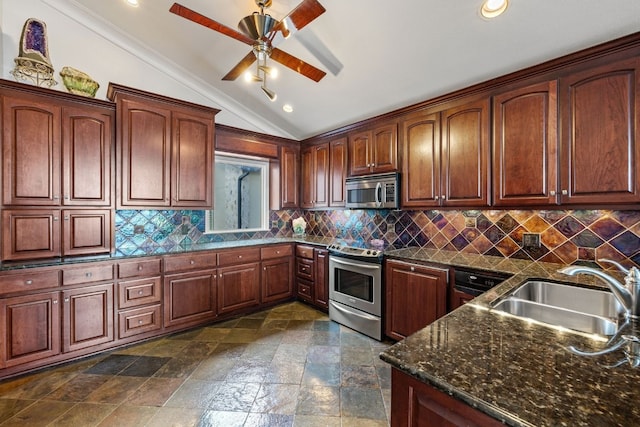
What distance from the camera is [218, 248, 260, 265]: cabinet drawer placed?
10.6 ft

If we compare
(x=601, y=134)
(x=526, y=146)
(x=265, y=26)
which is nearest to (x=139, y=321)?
(x=265, y=26)

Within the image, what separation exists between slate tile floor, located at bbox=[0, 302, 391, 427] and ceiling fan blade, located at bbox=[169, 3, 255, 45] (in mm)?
2502

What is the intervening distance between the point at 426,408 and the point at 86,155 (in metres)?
3.21

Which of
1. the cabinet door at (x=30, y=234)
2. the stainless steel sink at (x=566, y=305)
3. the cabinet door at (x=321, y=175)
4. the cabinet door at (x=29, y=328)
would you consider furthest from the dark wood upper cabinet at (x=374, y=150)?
the cabinet door at (x=29, y=328)

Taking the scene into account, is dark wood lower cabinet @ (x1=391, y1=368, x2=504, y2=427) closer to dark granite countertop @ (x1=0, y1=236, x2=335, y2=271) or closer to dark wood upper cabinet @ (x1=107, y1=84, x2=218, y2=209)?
dark granite countertop @ (x1=0, y1=236, x2=335, y2=271)

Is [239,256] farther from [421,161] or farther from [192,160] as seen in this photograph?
[421,161]

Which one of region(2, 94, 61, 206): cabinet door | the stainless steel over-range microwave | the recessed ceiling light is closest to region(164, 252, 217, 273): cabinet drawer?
region(2, 94, 61, 206): cabinet door

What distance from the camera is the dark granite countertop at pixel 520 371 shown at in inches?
23.5

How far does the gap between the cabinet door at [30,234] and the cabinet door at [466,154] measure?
353 cm

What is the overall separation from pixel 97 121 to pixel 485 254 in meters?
3.87

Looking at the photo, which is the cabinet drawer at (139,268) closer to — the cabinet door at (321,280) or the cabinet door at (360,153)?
the cabinet door at (321,280)

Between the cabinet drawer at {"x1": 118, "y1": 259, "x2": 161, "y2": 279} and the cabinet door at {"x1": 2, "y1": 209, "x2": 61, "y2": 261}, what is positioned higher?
the cabinet door at {"x1": 2, "y1": 209, "x2": 61, "y2": 261}

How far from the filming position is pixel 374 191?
3127mm

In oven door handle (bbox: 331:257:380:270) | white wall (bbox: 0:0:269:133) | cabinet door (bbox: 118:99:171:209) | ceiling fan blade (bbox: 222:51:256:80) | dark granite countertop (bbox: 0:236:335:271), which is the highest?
white wall (bbox: 0:0:269:133)
